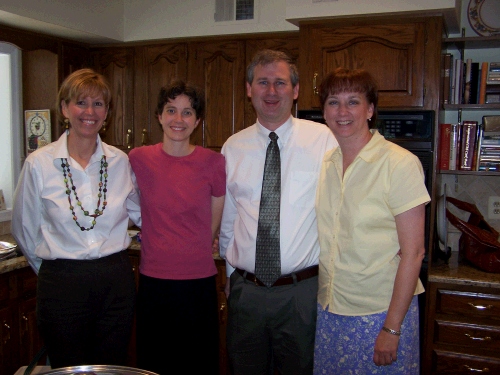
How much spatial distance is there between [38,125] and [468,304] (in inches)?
100

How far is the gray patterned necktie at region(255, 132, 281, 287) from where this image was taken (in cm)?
173

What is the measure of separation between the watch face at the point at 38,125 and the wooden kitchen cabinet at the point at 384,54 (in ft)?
5.07

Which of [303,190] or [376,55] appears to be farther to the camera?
[376,55]

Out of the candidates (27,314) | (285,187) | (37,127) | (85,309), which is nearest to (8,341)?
(27,314)

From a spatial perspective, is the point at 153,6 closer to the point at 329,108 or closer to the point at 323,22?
the point at 323,22

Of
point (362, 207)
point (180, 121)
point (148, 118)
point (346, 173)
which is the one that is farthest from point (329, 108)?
point (148, 118)

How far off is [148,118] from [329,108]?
174 cm

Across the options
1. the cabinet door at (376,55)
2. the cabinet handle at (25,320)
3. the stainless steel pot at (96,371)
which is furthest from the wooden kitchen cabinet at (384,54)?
the cabinet handle at (25,320)

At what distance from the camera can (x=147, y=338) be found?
6.01 feet

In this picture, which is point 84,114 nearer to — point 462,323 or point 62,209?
point 62,209

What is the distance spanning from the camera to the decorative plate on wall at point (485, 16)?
2602 millimetres

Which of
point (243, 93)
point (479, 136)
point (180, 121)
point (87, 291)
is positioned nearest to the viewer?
point (87, 291)

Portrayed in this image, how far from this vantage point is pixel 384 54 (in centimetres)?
237

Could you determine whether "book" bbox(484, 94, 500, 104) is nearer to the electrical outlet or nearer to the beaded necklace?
the electrical outlet
